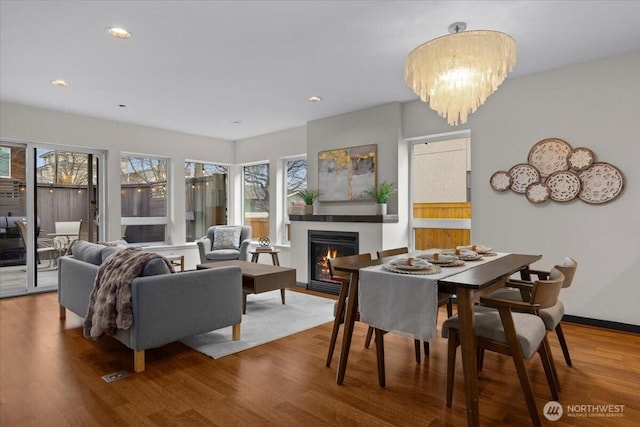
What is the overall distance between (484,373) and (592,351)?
1.08 metres

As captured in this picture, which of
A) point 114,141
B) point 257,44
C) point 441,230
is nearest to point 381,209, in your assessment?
point 441,230

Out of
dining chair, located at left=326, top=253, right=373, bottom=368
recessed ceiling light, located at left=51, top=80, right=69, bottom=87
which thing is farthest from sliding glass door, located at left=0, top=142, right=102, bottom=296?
dining chair, located at left=326, top=253, right=373, bottom=368

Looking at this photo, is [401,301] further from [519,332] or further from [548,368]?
[548,368]

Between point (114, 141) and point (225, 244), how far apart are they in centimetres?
226

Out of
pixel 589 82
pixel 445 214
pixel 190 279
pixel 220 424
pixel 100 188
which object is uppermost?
pixel 589 82

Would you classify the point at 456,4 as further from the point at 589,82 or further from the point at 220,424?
the point at 220,424

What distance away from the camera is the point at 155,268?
2.75m

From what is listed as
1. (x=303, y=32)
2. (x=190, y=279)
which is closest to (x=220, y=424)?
(x=190, y=279)

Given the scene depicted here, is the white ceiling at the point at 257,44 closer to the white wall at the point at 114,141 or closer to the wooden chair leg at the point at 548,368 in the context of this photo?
the white wall at the point at 114,141

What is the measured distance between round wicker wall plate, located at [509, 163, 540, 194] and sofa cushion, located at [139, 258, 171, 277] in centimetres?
343

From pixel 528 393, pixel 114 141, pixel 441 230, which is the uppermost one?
pixel 114 141

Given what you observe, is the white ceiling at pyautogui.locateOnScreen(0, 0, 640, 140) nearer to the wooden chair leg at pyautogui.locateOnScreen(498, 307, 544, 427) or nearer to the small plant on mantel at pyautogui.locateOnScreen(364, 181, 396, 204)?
the small plant on mantel at pyautogui.locateOnScreen(364, 181, 396, 204)

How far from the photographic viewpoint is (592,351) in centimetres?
295

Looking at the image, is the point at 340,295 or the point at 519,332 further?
the point at 340,295
